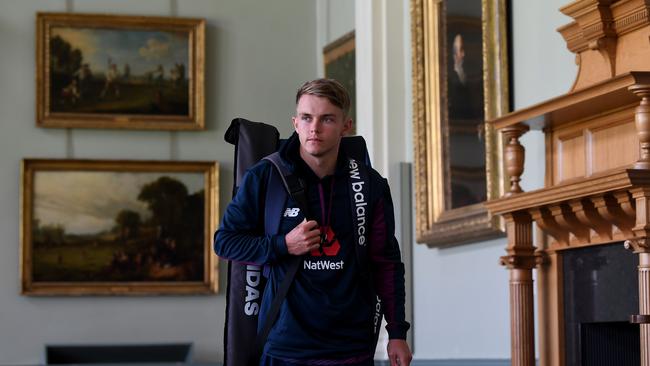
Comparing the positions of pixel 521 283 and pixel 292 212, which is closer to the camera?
pixel 292 212

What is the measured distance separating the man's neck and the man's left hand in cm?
64

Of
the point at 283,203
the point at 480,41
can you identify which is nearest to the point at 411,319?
the point at 480,41

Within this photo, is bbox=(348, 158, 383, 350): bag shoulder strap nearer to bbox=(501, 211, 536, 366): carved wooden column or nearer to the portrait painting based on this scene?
bbox=(501, 211, 536, 366): carved wooden column

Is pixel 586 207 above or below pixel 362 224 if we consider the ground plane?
above

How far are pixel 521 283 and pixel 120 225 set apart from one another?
816 cm

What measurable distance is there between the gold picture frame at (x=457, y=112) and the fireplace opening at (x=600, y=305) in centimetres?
180

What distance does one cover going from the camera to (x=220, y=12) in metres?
15.1

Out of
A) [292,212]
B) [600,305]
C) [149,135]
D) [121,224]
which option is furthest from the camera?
[149,135]

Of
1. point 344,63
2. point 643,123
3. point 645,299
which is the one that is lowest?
point 645,299

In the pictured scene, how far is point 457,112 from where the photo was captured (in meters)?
9.98

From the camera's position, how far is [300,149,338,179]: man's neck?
4.27 m

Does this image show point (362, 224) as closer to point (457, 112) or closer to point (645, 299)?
point (645, 299)

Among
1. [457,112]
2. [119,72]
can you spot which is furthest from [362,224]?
[119,72]

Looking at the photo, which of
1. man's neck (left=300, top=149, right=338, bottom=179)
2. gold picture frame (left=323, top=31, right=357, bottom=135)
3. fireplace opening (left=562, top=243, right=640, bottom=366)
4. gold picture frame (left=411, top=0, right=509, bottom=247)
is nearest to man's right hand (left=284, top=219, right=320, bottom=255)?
man's neck (left=300, top=149, right=338, bottom=179)
